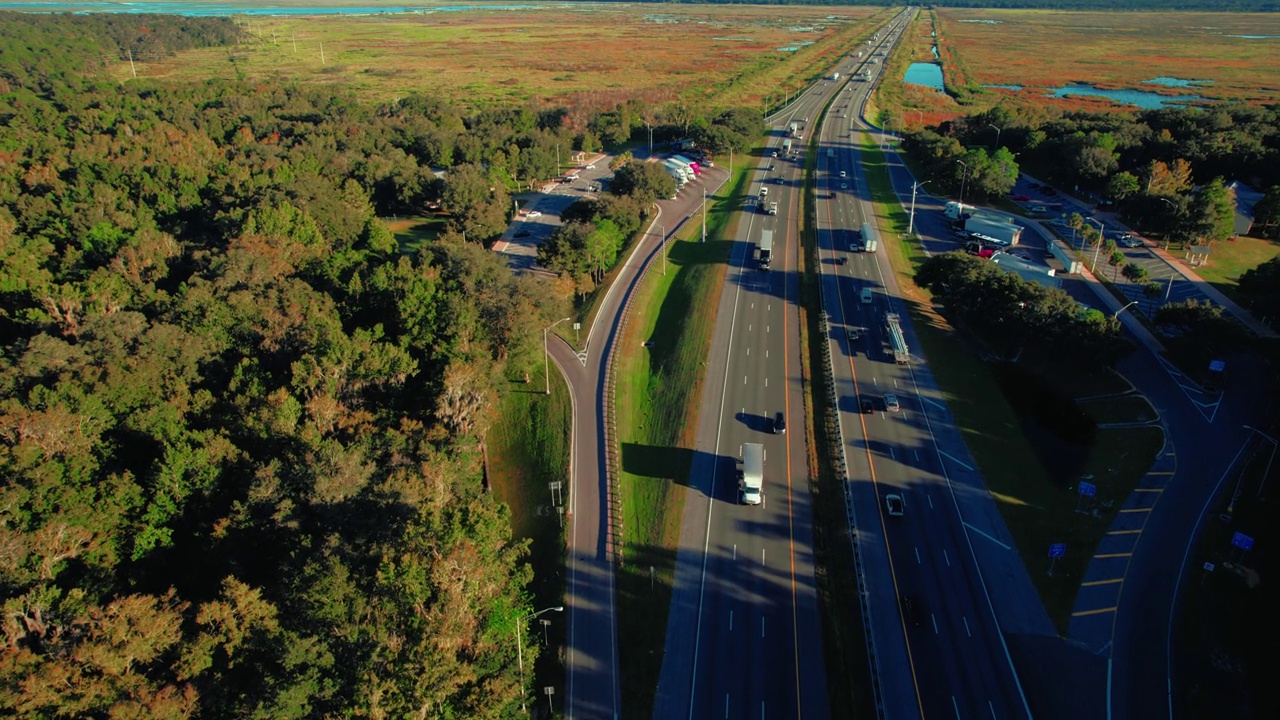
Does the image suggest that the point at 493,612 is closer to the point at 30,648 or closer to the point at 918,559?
the point at 30,648

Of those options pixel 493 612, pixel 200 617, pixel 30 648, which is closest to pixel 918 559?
pixel 493 612

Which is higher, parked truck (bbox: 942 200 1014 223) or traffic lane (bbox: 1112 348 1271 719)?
parked truck (bbox: 942 200 1014 223)

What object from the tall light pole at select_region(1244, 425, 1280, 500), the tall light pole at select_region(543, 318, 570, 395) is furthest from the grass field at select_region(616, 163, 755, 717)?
the tall light pole at select_region(1244, 425, 1280, 500)

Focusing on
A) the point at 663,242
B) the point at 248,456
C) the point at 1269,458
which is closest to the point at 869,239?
the point at 663,242

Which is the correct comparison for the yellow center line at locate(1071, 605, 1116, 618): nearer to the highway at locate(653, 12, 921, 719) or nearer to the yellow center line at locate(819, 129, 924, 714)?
the yellow center line at locate(819, 129, 924, 714)

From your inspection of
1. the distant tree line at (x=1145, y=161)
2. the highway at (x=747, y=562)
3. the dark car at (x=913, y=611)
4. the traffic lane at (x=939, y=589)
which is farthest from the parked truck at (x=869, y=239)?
the dark car at (x=913, y=611)

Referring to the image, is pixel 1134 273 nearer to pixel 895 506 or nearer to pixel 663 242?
pixel 895 506
